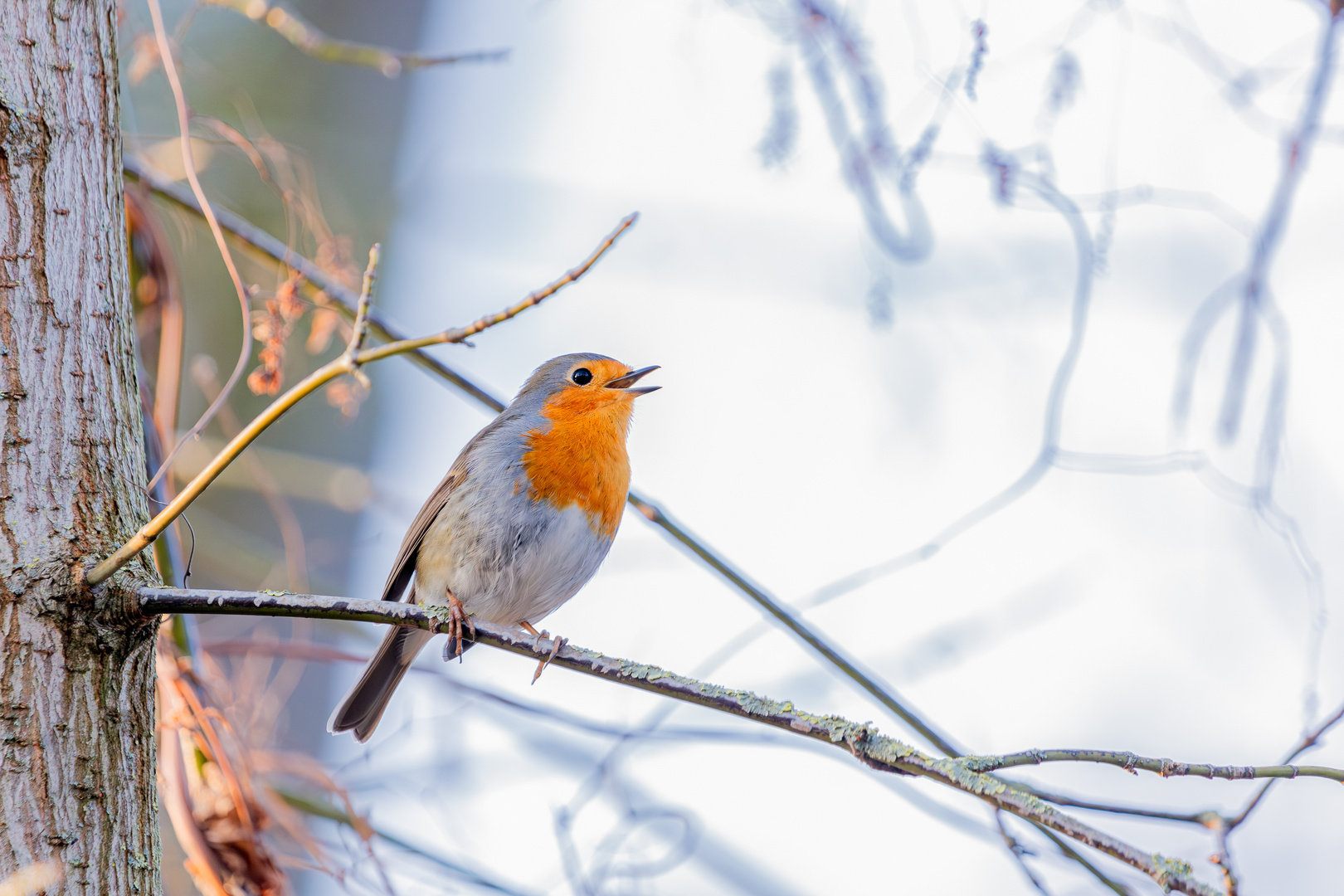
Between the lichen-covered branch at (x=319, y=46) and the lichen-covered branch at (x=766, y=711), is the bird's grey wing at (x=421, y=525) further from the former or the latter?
the lichen-covered branch at (x=766, y=711)

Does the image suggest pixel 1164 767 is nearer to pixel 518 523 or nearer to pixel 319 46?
pixel 518 523

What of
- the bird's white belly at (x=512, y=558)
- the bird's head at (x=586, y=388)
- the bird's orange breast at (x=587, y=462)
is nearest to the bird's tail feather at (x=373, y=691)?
the bird's white belly at (x=512, y=558)

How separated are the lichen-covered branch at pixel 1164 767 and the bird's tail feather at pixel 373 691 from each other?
7.23 feet

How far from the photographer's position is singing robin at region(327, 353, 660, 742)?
2.96 metres

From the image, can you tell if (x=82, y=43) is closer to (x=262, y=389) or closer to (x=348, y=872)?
(x=262, y=389)

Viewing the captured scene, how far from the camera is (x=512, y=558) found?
2.95 m

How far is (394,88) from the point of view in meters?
5.16

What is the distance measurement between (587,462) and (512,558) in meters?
0.34

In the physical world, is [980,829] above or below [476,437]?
below

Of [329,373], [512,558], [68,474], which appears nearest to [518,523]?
[512,558]

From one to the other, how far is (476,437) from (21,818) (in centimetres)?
202

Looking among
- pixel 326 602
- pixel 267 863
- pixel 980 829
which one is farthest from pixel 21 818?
pixel 980 829

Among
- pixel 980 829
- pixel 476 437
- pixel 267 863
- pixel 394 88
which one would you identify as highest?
pixel 394 88

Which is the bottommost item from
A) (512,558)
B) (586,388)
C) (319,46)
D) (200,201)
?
(512,558)
